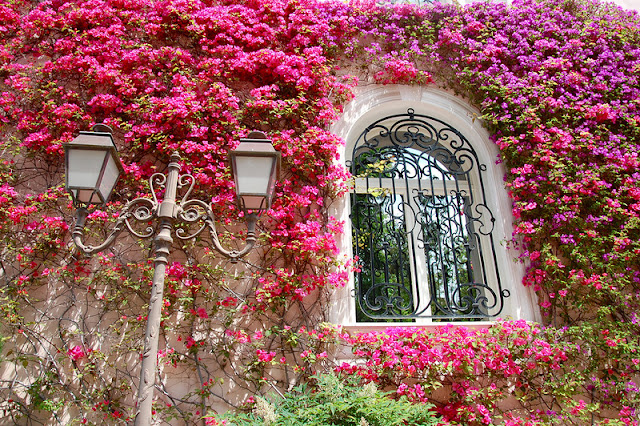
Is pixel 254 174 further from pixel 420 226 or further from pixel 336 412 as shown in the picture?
pixel 420 226

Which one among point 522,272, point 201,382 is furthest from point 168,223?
point 522,272

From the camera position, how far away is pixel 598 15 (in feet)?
16.6

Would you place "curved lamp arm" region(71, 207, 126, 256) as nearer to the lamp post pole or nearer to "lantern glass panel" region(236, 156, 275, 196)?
the lamp post pole

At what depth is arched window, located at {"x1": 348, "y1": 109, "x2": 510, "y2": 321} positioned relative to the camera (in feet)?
13.1

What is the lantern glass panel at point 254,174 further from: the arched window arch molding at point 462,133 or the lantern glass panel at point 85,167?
the arched window arch molding at point 462,133

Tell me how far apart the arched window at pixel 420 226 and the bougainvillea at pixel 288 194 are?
37 cm

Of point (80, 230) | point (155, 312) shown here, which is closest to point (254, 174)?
point (155, 312)

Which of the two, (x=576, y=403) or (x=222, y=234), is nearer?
(x=576, y=403)

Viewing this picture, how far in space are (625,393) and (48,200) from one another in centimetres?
524

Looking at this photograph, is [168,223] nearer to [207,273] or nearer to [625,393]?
[207,273]

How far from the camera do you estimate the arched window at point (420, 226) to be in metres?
3.98

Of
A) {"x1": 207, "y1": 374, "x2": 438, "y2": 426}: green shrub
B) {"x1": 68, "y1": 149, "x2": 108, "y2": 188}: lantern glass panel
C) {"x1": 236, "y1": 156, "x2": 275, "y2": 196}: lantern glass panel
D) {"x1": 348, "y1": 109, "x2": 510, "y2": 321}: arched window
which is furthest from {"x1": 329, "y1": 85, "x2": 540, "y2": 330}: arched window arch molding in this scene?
{"x1": 68, "y1": 149, "x2": 108, "y2": 188}: lantern glass panel

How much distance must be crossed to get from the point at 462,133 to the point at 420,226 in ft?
4.17

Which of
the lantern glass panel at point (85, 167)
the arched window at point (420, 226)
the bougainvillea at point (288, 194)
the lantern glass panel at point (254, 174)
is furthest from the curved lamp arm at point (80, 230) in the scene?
the arched window at point (420, 226)
